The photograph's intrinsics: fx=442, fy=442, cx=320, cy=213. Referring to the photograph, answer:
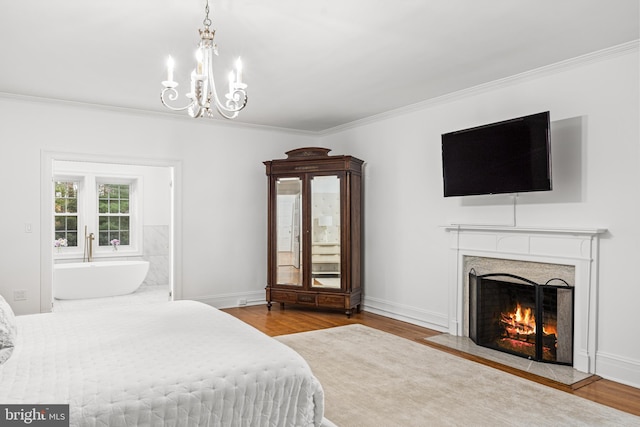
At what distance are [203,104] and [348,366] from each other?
2.29 meters

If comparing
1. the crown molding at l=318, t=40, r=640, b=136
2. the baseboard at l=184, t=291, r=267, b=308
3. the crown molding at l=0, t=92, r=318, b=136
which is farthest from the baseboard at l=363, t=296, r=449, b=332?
the crown molding at l=0, t=92, r=318, b=136

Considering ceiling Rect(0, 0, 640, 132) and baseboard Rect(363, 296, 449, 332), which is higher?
ceiling Rect(0, 0, 640, 132)

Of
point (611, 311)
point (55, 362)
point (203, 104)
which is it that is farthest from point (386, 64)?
point (55, 362)

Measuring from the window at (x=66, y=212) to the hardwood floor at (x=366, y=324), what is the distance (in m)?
3.49

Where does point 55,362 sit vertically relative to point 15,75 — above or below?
below

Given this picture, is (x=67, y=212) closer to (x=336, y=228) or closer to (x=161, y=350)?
(x=336, y=228)

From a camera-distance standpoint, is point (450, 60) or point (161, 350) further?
point (450, 60)

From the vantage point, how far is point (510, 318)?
410 centimetres

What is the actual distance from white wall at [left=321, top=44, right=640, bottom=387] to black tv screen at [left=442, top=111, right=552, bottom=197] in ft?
0.85

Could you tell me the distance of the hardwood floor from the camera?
3012mm

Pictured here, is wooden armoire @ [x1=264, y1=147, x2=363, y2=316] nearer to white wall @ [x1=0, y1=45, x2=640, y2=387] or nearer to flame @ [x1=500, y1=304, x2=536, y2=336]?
white wall @ [x1=0, y1=45, x2=640, y2=387]

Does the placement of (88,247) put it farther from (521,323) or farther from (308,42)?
(521,323)

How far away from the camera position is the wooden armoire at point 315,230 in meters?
5.48

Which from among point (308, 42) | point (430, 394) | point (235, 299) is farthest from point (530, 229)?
point (235, 299)
